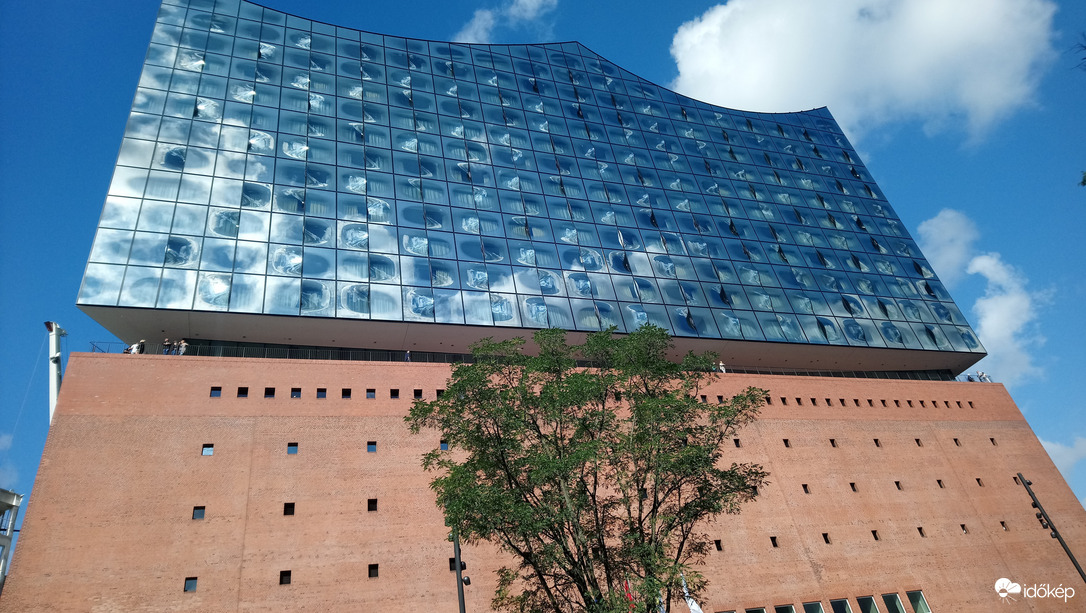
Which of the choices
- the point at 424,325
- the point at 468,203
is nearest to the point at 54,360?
the point at 424,325

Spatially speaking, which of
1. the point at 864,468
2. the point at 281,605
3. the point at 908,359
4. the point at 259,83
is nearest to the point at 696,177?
the point at 908,359

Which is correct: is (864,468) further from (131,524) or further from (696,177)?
(131,524)

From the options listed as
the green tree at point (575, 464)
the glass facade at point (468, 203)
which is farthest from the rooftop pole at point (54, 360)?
the green tree at point (575, 464)

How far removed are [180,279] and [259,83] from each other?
13.4 m

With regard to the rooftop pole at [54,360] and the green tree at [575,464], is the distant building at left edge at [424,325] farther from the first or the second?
the green tree at [575,464]

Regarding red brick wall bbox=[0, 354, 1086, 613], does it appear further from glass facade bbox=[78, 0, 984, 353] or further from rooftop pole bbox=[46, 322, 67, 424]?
glass facade bbox=[78, 0, 984, 353]

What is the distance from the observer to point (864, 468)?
31750mm

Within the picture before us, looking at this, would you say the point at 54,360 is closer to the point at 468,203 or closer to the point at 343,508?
the point at 343,508

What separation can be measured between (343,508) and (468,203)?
58.3 feet

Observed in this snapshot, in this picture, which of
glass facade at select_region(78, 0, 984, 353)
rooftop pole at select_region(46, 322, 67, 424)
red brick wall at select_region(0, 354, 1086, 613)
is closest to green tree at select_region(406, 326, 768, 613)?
red brick wall at select_region(0, 354, 1086, 613)

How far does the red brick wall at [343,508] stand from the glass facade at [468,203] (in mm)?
4709

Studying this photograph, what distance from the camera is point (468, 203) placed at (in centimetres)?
3575

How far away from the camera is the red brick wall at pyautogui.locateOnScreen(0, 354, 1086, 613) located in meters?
20.1

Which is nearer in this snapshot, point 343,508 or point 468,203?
point 343,508
